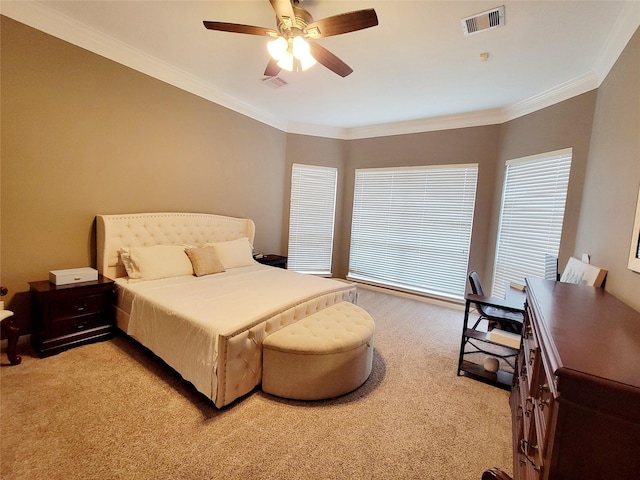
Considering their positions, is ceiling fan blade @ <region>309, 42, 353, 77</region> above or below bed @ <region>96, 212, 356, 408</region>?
above

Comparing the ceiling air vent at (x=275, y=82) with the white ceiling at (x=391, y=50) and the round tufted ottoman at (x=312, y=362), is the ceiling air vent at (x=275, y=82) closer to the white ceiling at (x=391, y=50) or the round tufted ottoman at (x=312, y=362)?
the white ceiling at (x=391, y=50)

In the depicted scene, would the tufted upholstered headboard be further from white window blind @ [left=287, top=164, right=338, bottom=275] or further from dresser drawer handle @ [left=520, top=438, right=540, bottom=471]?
dresser drawer handle @ [left=520, top=438, right=540, bottom=471]

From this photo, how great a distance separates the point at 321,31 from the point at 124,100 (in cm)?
236

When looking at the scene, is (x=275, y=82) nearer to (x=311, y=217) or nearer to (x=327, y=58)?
(x=327, y=58)

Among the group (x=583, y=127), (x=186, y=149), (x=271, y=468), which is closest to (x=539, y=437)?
(x=271, y=468)

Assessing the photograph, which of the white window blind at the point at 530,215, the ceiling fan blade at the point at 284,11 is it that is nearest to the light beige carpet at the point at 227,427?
the white window blind at the point at 530,215

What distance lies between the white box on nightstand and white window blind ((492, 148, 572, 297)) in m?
4.75

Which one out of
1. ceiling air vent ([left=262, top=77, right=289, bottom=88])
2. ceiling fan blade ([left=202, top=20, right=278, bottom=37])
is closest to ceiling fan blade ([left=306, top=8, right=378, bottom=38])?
ceiling fan blade ([left=202, top=20, right=278, bottom=37])

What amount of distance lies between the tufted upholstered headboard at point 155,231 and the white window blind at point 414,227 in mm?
2153

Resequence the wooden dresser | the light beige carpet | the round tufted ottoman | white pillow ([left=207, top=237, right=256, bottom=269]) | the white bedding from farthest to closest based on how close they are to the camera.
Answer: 1. white pillow ([left=207, top=237, right=256, bottom=269])
2. the round tufted ottoman
3. the white bedding
4. the light beige carpet
5. the wooden dresser

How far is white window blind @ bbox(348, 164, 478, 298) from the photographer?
168 inches

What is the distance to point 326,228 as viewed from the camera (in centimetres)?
535

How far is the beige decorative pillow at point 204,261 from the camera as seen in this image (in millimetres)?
3203

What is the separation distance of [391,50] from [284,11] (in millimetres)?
1222
